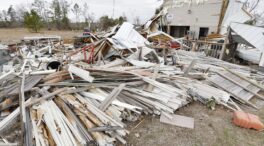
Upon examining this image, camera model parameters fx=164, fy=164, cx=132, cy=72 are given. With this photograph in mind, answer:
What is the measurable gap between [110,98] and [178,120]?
5.37ft

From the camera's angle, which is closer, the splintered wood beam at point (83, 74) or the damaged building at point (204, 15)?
the splintered wood beam at point (83, 74)

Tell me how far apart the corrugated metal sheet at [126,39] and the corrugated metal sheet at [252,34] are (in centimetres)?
474

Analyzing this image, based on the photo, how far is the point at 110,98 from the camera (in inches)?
149

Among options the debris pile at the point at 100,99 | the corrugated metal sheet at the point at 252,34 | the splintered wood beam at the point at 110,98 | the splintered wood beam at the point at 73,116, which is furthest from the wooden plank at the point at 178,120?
the corrugated metal sheet at the point at 252,34

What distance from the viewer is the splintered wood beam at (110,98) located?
358 cm

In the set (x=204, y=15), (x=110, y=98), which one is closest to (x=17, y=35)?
Result: (x=204, y=15)

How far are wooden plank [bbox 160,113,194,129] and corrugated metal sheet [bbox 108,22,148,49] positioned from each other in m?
4.21

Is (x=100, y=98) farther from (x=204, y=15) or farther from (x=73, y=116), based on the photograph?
(x=204, y=15)

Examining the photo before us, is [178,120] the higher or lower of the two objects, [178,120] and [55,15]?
the lower

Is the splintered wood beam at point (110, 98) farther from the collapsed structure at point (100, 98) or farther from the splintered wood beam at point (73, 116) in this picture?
the splintered wood beam at point (73, 116)

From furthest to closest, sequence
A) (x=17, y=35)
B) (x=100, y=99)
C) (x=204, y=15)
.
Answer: (x=17, y=35), (x=204, y=15), (x=100, y=99)

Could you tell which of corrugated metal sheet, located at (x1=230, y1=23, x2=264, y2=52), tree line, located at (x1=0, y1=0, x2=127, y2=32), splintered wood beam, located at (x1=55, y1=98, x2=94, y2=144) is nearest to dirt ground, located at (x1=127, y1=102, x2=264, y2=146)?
splintered wood beam, located at (x1=55, y1=98, x2=94, y2=144)

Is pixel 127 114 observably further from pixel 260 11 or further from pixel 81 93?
pixel 260 11

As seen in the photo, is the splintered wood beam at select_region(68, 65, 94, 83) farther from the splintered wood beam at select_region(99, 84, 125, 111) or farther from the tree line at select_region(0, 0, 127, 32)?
the tree line at select_region(0, 0, 127, 32)
